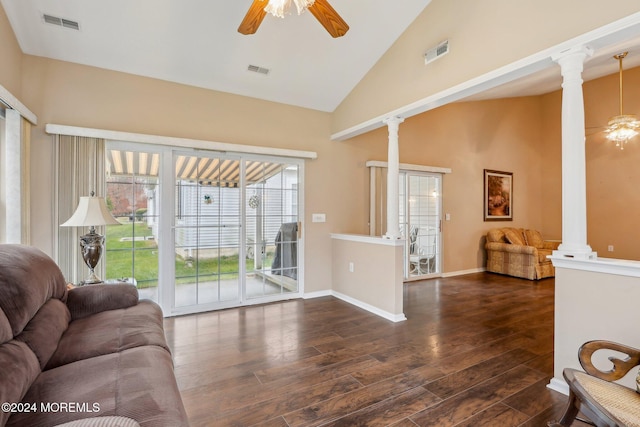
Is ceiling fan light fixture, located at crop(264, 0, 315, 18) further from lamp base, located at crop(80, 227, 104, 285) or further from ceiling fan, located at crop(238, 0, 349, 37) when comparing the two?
lamp base, located at crop(80, 227, 104, 285)

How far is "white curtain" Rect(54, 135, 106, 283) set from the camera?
3.08m

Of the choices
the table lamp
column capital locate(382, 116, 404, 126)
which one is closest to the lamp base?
the table lamp

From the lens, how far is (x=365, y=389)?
7.12ft

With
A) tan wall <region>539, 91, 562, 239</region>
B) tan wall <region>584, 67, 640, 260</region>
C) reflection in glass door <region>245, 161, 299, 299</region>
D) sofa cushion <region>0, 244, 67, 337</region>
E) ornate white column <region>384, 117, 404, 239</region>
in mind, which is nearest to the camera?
sofa cushion <region>0, 244, 67, 337</region>

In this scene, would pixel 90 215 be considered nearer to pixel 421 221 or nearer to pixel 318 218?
pixel 318 218

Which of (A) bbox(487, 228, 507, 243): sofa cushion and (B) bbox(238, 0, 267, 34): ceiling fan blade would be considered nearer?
(B) bbox(238, 0, 267, 34): ceiling fan blade

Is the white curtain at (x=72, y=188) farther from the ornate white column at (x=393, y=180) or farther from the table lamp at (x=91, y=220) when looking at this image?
the ornate white column at (x=393, y=180)

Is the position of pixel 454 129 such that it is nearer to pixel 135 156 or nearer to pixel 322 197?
pixel 322 197

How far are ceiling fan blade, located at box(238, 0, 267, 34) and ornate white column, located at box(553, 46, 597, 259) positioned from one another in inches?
85.4

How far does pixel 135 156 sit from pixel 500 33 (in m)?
3.90

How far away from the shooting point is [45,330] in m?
1.58

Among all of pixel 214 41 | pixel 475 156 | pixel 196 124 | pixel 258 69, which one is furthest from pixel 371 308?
pixel 475 156

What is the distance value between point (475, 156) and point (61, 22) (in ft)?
22.6

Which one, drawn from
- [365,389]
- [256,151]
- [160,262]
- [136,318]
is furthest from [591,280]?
[160,262]
